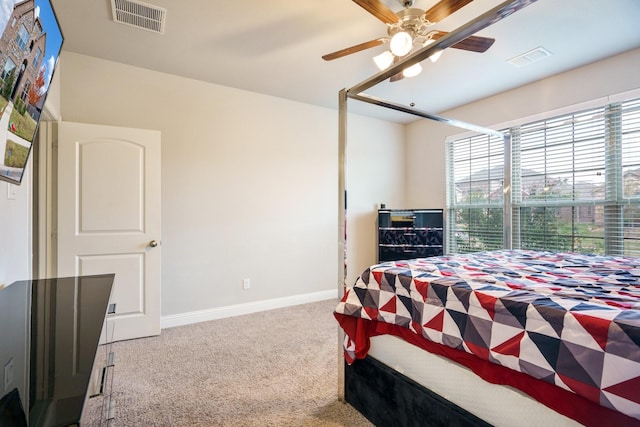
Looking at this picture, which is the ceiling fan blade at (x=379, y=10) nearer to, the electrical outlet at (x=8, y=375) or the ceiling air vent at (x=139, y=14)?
the ceiling air vent at (x=139, y=14)

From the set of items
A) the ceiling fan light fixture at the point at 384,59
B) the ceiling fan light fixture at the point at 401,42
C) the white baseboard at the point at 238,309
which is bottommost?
the white baseboard at the point at 238,309

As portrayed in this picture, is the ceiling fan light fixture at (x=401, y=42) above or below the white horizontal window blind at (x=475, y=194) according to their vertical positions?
above

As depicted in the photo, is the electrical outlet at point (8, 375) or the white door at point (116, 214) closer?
the electrical outlet at point (8, 375)

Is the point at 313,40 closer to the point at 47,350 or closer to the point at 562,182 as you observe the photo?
the point at 47,350

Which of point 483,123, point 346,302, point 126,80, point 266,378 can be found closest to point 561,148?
point 483,123

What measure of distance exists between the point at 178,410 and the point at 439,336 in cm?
157

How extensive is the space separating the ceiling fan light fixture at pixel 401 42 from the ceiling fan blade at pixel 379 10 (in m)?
0.13

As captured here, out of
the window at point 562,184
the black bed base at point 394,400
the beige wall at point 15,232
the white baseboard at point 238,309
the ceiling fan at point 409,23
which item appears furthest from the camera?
the white baseboard at point 238,309

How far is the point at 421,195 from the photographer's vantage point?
4.79 metres

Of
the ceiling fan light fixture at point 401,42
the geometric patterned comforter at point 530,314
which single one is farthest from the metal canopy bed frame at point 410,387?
the ceiling fan light fixture at point 401,42

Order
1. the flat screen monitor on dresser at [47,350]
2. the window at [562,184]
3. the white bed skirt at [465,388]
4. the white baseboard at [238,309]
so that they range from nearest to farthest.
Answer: the flat screen monitor on dresser at [47,350] < the white bed skirt at [465,388] < the window at [562,184] < the white baseboard at [238,309]

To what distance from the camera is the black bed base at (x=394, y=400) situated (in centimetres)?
128

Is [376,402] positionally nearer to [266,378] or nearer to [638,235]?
[266,378]

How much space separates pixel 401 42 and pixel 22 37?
177cm
